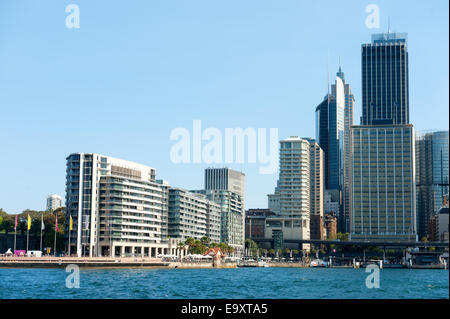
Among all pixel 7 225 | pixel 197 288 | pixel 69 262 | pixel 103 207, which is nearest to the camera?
pixel 197 288

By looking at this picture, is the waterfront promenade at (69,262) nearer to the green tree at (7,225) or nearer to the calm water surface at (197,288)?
the calm water surface at (197,288)

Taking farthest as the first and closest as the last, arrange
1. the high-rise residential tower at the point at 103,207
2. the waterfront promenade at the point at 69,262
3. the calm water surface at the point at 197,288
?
the high-rise residential tower at the point at 103,207 → the waterfront promenade at the point at 69,262 → the calm water surface at the point at 197,288

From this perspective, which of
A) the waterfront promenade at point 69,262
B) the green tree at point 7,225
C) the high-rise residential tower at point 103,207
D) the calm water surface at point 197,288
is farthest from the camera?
the green tree at point 7,225

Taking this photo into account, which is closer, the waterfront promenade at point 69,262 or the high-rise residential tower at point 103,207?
the waterfront promenade at point 69,262

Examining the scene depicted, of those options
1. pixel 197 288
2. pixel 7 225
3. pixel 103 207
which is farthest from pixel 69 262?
pixel 197 288

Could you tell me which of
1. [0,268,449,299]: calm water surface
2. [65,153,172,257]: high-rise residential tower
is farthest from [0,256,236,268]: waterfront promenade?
[0,268,449,299]: calm water surface

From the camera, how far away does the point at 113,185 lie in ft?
573

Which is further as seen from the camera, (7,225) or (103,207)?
(7,225)

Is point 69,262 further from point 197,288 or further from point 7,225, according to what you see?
point 197,288

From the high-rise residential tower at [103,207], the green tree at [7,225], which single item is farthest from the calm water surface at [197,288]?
the green tree at [7,225]

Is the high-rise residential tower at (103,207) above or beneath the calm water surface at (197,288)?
above

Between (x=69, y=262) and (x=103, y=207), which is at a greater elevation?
(x=103, y=207)

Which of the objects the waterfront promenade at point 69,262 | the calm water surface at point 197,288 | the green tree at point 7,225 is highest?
the green tree at point 7,225
